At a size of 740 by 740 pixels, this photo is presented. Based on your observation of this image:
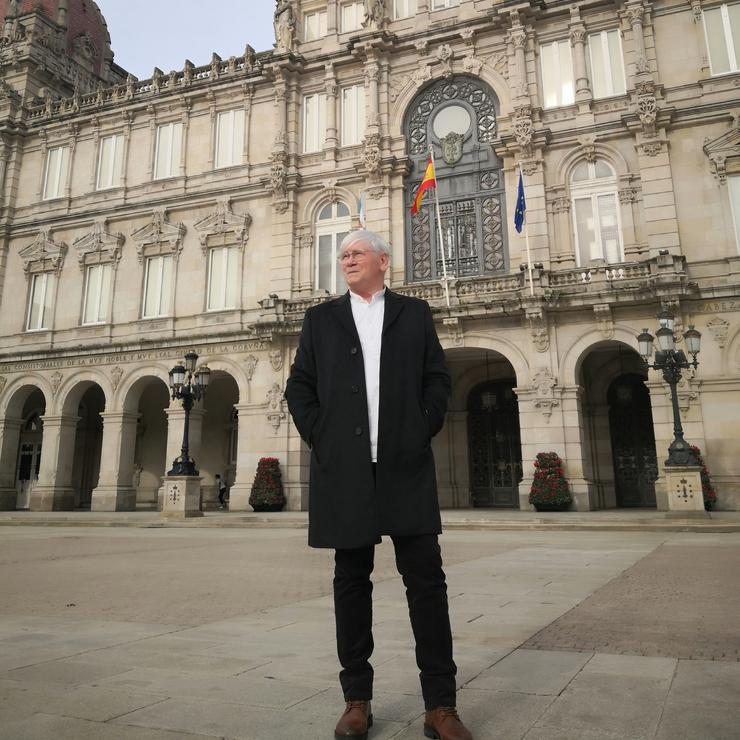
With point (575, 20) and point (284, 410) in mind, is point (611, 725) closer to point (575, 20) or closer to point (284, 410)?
point (284, 410)

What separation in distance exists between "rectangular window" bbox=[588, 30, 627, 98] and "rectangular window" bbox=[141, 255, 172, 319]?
1878cm

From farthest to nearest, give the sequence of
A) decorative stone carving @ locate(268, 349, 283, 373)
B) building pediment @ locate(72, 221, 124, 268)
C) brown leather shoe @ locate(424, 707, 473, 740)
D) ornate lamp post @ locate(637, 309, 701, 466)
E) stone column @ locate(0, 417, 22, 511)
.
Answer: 1. building pediment @ locate(72, 221, 124, 268)
2. stone column @ locate(0, 417, 22, 511)
3. decorative stone carving @ locate(268, 349, 283, 373)
4. ornate lamp post @ locate(637, 309, 701, 466)
5. brown leather shoe @ locate(424, 707, 473, 740)

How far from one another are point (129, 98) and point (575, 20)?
20313 mm

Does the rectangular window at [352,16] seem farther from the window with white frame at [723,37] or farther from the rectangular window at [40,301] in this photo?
the rectangular window at [40,301]

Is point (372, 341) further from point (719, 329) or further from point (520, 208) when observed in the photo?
point (719, 329)

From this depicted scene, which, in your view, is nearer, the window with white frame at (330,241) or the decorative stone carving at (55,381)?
the window with white frame at (330,241)

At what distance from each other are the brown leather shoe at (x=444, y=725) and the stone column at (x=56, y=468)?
28315 millimetres

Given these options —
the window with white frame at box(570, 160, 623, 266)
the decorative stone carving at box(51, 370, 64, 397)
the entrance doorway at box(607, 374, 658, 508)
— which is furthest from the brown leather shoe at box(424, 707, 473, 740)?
the decorative stone carving at box(51, 370, 64, 397)

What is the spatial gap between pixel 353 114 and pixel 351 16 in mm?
4898

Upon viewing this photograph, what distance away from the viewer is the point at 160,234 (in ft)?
95.3

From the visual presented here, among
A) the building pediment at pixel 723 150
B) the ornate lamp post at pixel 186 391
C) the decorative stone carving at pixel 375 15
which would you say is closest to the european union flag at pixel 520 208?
the building pediment at pixel 723 150

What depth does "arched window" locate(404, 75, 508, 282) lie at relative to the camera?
24.7 meters

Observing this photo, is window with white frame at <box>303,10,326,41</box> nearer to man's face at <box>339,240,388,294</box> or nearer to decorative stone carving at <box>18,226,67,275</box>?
decorative stone carving at <box>18,226,67,275</box>

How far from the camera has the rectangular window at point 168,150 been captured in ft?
98.7
